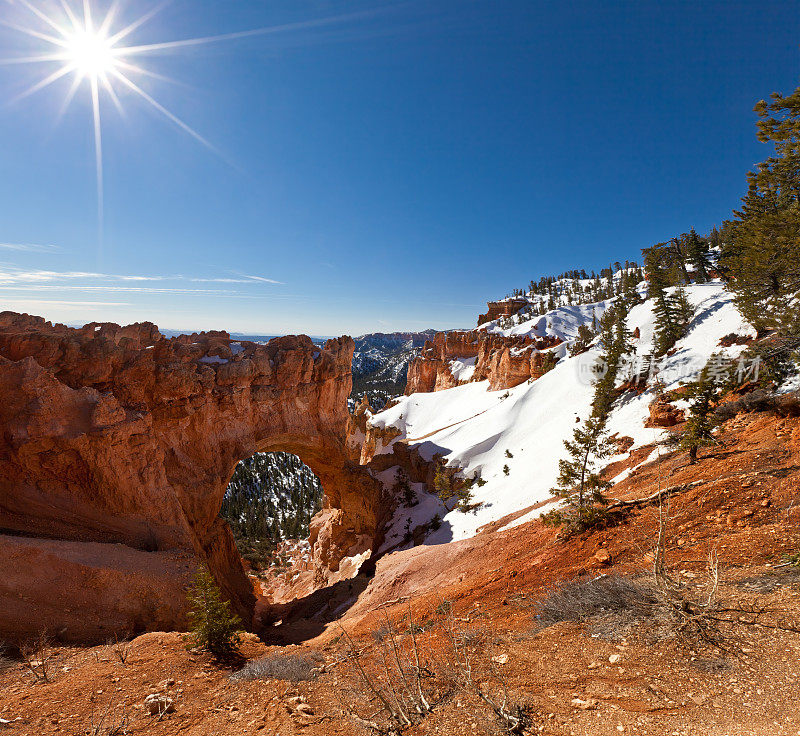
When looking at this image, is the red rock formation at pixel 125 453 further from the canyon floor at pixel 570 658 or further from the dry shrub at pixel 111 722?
the dry shrub at pixel 111 722

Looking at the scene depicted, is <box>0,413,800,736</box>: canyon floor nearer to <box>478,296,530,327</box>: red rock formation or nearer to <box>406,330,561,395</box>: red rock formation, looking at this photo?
<box>406,330,561,395</box>: red rock formation

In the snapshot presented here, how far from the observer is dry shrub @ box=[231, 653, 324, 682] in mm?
6984

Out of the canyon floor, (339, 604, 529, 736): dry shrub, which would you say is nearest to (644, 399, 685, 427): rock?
the canyon floor

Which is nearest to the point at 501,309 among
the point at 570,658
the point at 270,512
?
the point at 270,512

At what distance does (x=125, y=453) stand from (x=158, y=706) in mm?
14475

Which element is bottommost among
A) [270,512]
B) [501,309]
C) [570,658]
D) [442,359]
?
[270,512]

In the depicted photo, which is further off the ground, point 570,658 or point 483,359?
point 483,359

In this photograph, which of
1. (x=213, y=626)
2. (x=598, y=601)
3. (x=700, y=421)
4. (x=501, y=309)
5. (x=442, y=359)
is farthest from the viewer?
(x=501, y=309)

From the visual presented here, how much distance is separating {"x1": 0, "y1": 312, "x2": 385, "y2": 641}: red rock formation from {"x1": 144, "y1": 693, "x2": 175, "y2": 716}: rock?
705 cm

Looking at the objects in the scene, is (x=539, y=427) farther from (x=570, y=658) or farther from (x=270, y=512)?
(x=270, y=512)

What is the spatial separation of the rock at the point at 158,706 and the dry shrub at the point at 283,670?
126 centimetres

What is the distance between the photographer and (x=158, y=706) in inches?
248

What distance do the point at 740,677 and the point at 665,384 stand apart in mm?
26329

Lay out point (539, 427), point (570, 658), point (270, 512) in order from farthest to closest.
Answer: point (270, 512)
point (539, 427)
point (570, 658)
